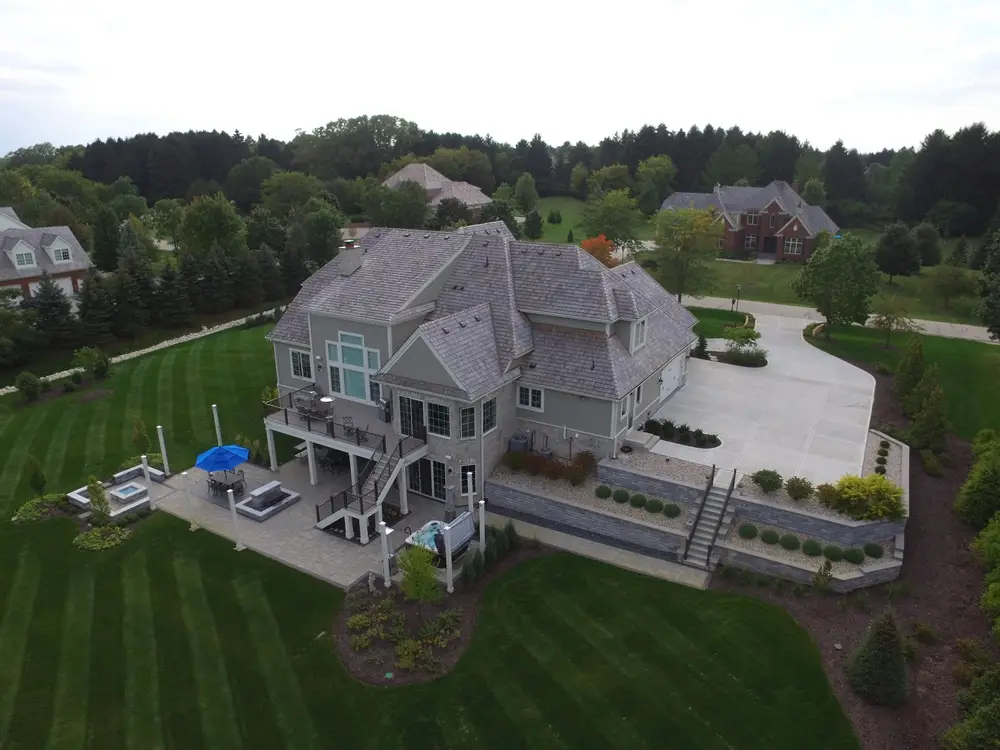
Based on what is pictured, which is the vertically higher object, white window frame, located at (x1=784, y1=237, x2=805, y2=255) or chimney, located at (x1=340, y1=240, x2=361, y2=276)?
chimney, located at (x1=340, y1=240, x2=361, y2=276)

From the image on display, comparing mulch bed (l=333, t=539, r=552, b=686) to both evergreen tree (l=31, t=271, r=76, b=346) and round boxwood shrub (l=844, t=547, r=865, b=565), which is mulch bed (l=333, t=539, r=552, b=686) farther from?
evergreen tree (l=31, t=271, r=76, b=346)

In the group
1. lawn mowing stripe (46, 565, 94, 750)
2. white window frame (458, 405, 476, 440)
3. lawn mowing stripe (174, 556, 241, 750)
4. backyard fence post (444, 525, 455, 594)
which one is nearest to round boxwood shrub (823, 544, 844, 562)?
backyard fence post (444, 525, 455, 594)

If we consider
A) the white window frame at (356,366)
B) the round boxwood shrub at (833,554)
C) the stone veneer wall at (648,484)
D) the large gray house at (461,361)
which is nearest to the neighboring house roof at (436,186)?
the large gray house at (461,361)

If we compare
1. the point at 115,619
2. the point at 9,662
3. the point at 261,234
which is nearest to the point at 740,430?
the point at 115,619

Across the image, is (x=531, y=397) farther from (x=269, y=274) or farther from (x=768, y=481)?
(x=269, y=274)

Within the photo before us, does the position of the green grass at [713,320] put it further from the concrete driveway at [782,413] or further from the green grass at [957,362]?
the green grass at [957,362]

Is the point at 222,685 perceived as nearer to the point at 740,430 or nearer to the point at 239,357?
the point at 740,430
